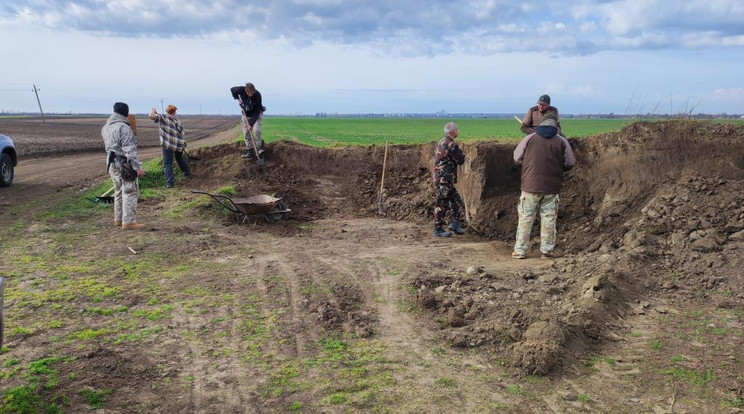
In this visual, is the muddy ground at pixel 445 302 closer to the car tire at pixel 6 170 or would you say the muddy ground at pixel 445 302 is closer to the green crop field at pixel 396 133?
the green crop field at pixel 396 133

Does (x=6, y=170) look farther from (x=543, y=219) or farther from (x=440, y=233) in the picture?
(x=543, y=219)

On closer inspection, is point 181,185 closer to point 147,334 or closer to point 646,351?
point 147,334

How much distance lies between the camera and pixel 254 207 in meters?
10.2

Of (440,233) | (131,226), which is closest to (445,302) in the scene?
(440,233)

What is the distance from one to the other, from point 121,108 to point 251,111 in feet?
15.6

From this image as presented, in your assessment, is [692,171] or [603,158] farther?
[603,158]

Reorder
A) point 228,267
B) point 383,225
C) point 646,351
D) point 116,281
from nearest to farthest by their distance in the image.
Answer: point 646,351, point 116,281, point 228,267, point 383,225

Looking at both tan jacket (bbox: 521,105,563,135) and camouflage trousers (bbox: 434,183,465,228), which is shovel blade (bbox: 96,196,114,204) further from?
tan jacket (bbox: 521,105,563,135)

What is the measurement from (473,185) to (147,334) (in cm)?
764

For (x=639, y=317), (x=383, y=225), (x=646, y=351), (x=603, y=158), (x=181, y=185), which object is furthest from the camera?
(x=181, y=185)

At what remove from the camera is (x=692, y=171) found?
8.59 m

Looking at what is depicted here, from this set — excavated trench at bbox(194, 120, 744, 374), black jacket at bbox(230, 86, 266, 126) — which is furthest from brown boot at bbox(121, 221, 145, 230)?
black jacket at bbox(230, 86, 266, 126)

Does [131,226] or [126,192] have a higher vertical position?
[126,192]

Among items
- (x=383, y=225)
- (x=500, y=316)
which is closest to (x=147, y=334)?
(x=500, y=316)
